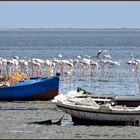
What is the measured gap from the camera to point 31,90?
28.7 metres

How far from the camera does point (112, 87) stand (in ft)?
114

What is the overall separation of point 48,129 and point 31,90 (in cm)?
704

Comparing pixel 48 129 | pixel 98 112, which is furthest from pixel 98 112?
pixel 48 129

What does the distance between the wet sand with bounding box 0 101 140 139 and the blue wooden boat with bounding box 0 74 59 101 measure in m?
2.71

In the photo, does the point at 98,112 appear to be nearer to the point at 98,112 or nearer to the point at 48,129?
the point at 98,112

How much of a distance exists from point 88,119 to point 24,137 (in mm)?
2614

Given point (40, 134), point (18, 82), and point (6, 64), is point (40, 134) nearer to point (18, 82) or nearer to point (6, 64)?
point (18, 82)

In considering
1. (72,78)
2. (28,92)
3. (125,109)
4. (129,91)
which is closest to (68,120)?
(125,109)

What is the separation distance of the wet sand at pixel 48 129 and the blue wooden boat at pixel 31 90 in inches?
107

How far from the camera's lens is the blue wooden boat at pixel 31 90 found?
28438mm

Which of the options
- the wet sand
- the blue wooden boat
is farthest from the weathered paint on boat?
the blue wooden boat

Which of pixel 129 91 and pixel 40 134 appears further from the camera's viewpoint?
pixel 129 91

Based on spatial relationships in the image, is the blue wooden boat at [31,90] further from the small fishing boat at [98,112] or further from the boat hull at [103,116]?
the boat hull at [103,116]

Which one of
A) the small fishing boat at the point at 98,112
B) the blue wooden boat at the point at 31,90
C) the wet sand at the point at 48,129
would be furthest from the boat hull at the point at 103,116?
the blue wooden boat at the point at 31,90
